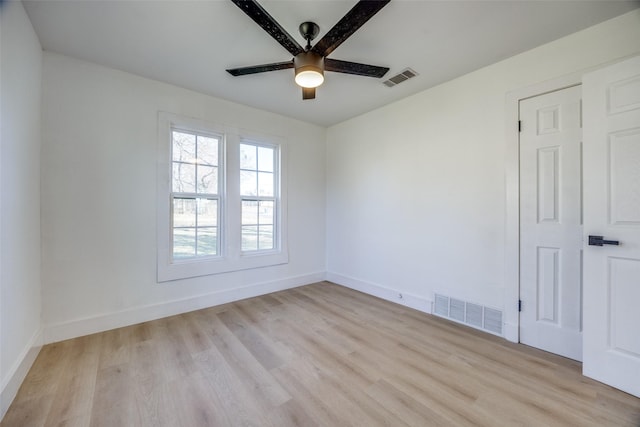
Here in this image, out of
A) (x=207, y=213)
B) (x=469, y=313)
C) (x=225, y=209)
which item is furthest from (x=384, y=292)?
(x=207, y=213)

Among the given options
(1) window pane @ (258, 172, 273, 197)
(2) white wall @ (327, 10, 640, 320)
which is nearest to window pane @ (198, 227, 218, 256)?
(1) window pane @ (258, 172, 273, 197)

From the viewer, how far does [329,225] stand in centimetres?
447

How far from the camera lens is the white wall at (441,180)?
2291 millimetres

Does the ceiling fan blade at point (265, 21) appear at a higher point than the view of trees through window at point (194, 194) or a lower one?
higher

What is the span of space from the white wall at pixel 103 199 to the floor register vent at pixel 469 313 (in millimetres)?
2713

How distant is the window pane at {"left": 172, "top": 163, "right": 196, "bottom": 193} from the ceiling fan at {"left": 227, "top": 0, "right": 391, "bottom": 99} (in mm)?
1532

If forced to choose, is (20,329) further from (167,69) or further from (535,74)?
(535,74)

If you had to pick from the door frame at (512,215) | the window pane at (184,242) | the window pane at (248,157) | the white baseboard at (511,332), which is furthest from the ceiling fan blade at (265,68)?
the white baseboard at (511,332)

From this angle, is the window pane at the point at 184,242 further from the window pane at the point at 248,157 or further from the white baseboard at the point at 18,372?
the white baseboard at the point at 18,372

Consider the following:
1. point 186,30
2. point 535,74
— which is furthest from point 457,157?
point 186,30

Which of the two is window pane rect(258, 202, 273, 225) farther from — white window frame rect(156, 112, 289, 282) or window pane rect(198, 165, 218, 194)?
window pane rect(198, 165, 218, 194)

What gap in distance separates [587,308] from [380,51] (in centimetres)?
262

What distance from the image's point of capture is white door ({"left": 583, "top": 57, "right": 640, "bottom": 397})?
1.71m

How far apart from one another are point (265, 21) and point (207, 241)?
260 centimetres
